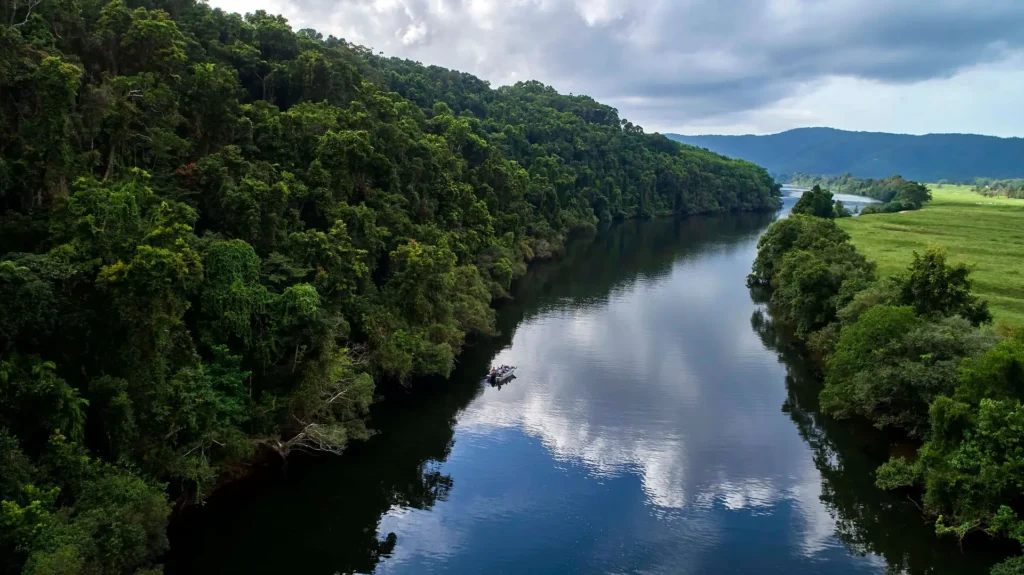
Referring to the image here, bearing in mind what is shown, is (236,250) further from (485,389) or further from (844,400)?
(844,400)

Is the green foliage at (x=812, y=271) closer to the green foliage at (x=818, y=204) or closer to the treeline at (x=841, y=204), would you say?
the treeline at (x=841, y=204)

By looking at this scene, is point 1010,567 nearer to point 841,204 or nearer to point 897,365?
point 897,365

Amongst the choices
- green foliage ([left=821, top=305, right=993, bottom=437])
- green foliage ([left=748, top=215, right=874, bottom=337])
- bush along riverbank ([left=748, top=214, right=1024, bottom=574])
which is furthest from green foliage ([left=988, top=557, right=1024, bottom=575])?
green foliage ([left=748, top=215, right=874, bottom=337])

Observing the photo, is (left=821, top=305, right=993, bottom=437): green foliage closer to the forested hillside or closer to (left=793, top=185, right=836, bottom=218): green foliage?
the forested hillside

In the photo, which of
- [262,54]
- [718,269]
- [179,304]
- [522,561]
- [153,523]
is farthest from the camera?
[718,269]

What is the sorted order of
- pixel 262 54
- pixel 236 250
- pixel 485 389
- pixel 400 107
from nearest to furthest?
1. pixel 236 250
2. pixel 485 389
3. pixel 262 54
4. pixel 400 107

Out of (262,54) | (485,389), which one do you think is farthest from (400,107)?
(485,389)
